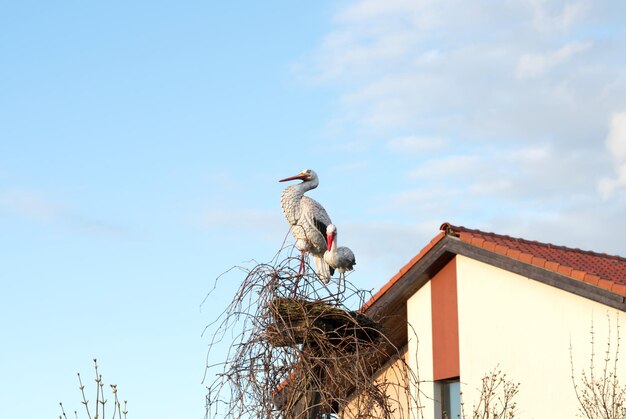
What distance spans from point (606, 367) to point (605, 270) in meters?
2.40

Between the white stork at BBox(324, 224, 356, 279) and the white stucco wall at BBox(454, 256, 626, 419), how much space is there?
3397mm

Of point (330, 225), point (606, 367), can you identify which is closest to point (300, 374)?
point (330, 225)

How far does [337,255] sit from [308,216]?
1.72ft

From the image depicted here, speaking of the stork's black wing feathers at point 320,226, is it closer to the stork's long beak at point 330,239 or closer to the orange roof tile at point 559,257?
the stork's long beak at point 330,239

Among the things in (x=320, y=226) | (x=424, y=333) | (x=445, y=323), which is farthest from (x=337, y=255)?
(x=424, y=333)

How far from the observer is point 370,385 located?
8.28 meters

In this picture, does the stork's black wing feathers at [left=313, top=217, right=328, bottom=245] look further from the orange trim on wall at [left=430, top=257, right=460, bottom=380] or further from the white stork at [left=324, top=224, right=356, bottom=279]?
the orange trim on wall at [left=430, top=257, right=460, bottom=380]

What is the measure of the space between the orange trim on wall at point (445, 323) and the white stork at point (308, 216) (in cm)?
384

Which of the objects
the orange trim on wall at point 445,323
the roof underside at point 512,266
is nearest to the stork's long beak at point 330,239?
the roof underside at point 512,266

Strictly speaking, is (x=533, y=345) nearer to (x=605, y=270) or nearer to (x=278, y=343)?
(x=605, y=270)

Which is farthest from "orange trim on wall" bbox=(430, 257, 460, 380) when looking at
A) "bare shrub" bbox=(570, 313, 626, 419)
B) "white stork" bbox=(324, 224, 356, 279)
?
"white stork" bbox=(324, 224, 356, 279)

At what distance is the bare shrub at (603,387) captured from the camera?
12.2 metres

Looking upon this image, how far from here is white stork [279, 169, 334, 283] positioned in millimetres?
11266

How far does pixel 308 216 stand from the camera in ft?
37.1
